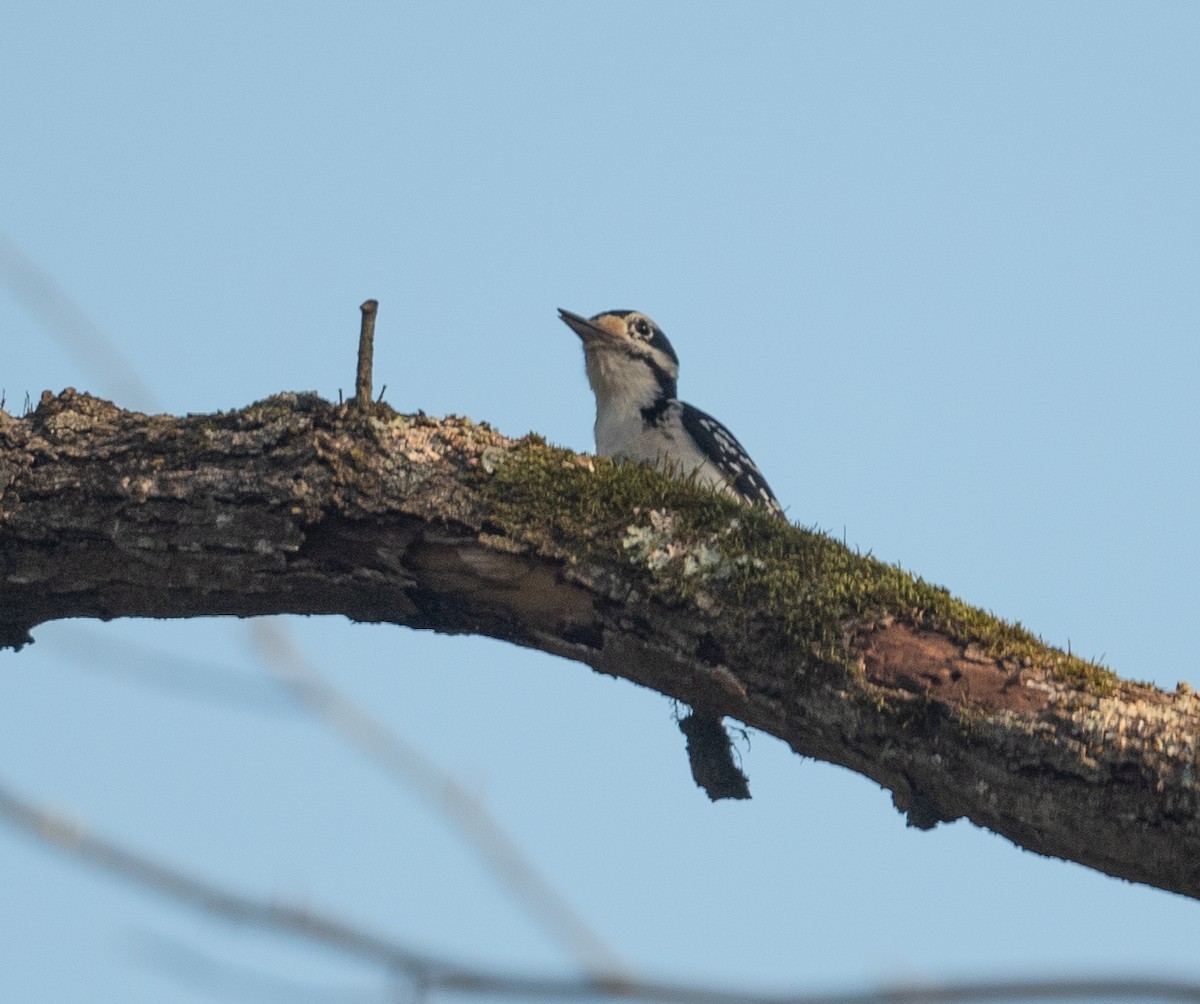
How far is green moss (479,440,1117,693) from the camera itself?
12.6 ft

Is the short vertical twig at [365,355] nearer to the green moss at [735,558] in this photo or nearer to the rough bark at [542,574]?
the rough bark at [542,574]

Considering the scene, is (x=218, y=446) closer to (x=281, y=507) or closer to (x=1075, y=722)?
(x=281, y=507)

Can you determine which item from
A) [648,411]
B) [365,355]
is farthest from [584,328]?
[365,355]

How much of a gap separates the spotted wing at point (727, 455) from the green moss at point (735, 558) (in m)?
3.09

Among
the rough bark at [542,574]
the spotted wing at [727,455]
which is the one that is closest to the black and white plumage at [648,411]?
the spotted wing at [727,455]

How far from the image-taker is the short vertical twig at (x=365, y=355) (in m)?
4.38

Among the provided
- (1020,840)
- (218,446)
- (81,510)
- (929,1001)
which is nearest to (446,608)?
(218,446)

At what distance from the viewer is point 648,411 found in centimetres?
812

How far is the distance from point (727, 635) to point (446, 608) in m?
0.83

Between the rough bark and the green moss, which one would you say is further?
the green moss

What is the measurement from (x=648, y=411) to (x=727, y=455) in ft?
2.29

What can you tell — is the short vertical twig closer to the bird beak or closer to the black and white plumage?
the black and white plumage

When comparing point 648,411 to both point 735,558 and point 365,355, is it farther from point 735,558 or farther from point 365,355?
point 735,558

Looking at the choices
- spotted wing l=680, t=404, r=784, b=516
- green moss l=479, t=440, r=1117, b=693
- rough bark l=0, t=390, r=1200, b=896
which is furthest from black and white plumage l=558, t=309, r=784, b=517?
rough bark l=0, t=390, r=1200, b=896
